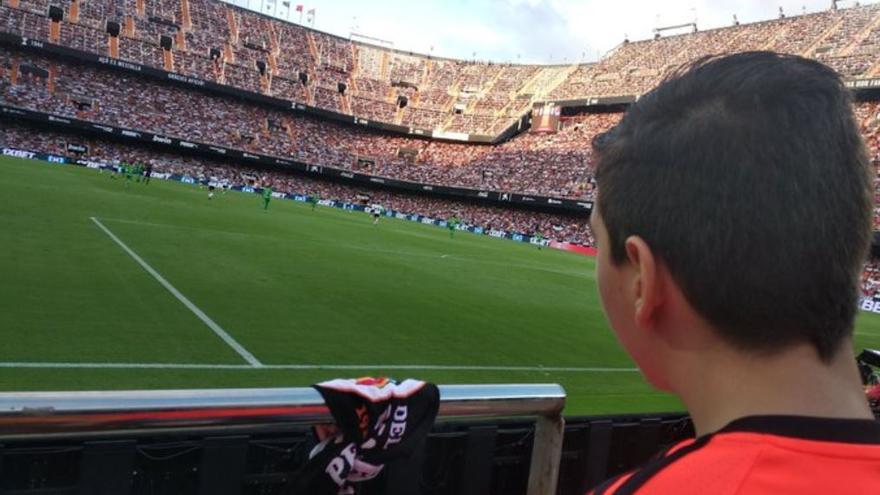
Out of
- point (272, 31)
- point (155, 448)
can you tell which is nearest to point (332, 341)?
point (155, 448)

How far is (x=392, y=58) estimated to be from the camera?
84.3 m

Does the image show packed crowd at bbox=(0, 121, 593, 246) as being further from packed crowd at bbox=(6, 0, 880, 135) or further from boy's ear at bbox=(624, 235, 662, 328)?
boy's ear at bbox=(624, 235, 662, 328)

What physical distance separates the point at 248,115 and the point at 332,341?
62.2 m

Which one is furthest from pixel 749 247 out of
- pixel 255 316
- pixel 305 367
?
pixel 255 316

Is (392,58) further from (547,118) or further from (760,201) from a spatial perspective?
(760,201)

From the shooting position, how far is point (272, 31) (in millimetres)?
76312

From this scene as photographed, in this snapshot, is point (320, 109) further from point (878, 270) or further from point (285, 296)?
point (285, 296)

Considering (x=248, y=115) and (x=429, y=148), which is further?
(x=429, y=148)

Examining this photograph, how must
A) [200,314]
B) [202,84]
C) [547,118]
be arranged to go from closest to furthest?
[200,314] < [202,84] < [547,118]

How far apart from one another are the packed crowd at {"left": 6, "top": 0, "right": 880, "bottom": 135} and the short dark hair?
59.0 m

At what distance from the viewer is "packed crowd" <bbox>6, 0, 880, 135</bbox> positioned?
5878 cm

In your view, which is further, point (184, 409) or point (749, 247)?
point (184, 409)

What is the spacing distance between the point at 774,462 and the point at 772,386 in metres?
0.19

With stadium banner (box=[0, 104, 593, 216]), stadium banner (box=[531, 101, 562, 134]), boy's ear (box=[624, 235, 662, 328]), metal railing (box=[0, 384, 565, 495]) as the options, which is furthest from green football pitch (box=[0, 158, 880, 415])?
stadium banner (box=[531, 101, 562, 134])
